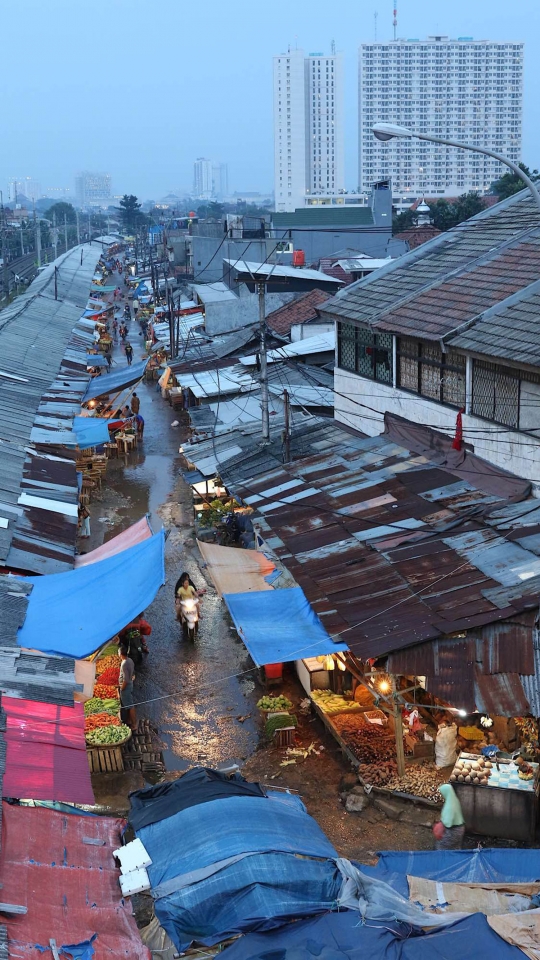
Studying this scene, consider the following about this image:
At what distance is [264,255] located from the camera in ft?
164

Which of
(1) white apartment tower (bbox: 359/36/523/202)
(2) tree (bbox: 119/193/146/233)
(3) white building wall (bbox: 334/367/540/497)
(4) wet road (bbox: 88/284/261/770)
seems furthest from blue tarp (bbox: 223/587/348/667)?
(1) white apartment tower (bbox: 359/36/523/202)

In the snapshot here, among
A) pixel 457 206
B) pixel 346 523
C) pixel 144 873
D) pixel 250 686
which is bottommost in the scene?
pixel 250 686

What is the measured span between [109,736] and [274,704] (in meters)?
2.63

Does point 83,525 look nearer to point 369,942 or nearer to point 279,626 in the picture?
point 279,626

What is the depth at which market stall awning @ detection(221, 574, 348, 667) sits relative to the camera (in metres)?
12.0

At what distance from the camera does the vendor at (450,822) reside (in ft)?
37.1

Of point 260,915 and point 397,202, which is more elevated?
point 397,202

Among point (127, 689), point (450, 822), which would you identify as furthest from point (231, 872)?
point (127, 689)

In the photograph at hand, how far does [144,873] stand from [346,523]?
7.15 metres

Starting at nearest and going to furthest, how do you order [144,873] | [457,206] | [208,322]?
[144,873] < [208,322] < [457,206]

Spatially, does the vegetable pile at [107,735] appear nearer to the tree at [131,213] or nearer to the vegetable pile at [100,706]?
the vegetable pile at [100,706]

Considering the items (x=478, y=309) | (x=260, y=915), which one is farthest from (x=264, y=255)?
(x=260, y=915)

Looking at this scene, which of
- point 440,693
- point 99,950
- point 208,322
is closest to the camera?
point 99,950

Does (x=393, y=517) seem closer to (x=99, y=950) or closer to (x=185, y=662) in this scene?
(x=185, y=662)
